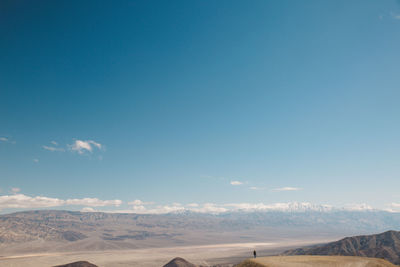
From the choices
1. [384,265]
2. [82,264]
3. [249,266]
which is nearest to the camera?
[249,266]

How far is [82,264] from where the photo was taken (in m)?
129

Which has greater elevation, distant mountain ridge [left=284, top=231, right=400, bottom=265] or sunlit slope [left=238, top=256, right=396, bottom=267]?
sunlit slope [left=238, top=256, right=396, bottom=267]

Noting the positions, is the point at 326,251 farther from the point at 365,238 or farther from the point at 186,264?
the point at 186,264

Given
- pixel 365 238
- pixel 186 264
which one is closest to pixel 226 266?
pixel 186 264

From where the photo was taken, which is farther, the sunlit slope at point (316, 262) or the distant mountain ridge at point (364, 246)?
the distant mountain ridge at point (364, 246)

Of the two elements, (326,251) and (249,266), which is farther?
(326,251)

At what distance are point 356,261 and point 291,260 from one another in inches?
465

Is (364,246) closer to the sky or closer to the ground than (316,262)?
closer to the ground

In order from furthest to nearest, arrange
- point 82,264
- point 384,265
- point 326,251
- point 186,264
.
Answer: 1. point 326,251
2. point 186,264
3. point 82,264
4. point 384,265

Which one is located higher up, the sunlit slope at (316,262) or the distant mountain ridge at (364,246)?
the sunlit slope at (316,262)

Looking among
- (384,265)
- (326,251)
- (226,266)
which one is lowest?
(226,266)

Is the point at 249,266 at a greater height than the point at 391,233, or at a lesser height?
greater

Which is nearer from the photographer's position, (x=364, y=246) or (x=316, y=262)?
(x=316, y=262)

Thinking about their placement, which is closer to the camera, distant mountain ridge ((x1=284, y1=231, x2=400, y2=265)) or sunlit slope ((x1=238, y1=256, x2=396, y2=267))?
sunlit slope ((x1=238, y1=256, x2=396, y2=267))
